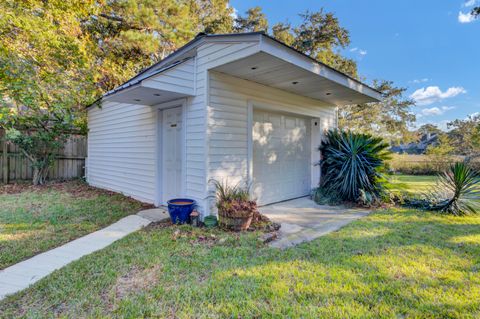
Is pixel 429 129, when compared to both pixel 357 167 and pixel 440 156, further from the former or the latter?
pixel 357 167

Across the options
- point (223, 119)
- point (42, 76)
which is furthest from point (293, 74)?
point (42, 76)

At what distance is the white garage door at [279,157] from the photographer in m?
5.76

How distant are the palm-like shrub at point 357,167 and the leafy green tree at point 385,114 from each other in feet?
30.7

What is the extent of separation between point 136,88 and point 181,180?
2028 millimetres

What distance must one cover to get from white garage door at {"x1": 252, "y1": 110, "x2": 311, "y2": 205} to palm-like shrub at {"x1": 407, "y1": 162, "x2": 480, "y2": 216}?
3134 millimetres

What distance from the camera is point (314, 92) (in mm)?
6121

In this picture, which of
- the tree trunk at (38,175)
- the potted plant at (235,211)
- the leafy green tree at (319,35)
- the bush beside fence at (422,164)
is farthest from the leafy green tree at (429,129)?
the tree trunk at (38,175)

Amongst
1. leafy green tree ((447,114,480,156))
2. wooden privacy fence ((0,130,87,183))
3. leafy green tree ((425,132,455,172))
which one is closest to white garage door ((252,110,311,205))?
wooden privacy fence ((0,130,87,183))

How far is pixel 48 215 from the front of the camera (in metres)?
4.93

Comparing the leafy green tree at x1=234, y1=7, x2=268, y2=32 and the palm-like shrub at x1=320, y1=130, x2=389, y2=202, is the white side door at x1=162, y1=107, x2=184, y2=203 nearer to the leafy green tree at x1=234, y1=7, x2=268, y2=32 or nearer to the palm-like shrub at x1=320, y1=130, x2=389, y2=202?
the palm-like shrub at x1=320, y1=130, x2=389, y2=202

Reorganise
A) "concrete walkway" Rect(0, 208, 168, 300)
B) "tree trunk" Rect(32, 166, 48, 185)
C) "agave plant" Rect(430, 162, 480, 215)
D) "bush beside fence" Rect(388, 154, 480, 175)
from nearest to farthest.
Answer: "concrete walkway" Rect(0, 208, 168, 300) < "agave plant" Rect(430, 162, 480, 215) < "tree trunk" Rect(32, 166, 48, 185) < "bush beside fence" Rect(388, 154, 480, 175)

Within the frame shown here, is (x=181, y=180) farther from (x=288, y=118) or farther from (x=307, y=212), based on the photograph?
(x=288, y=118)

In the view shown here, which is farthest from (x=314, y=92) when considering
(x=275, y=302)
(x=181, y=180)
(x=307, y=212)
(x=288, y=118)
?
(x=275, y=302)

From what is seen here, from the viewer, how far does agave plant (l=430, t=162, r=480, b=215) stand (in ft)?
17.6
